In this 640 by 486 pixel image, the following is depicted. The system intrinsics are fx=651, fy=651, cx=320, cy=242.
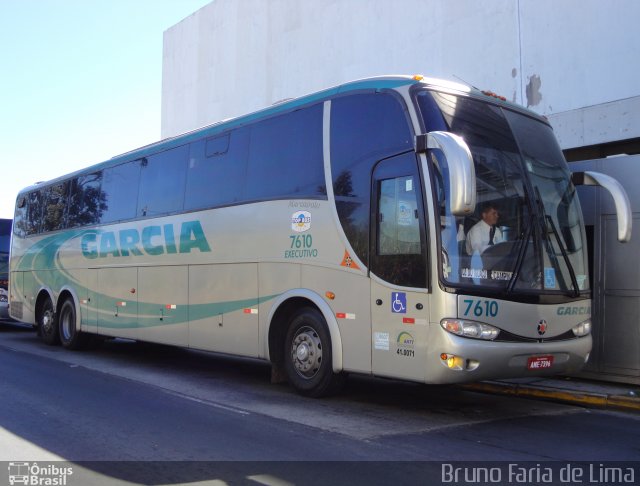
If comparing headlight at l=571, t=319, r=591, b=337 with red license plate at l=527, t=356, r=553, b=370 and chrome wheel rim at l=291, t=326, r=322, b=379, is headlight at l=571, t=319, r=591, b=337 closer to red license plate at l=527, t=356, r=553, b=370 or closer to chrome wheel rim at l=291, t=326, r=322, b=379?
red license plate at l=527, t=356, r=553, b=370

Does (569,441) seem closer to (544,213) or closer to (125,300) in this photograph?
(544,213)

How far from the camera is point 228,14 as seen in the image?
25891mm

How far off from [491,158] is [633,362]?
414 cm

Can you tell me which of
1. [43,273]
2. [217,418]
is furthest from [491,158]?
[43,273]

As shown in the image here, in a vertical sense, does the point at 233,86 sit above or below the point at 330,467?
above

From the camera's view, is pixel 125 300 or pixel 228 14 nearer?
pixel 125 300

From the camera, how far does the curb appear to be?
815 centimetres

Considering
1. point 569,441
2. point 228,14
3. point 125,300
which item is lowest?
point 569,441

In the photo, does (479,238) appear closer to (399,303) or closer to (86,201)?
(399,303)

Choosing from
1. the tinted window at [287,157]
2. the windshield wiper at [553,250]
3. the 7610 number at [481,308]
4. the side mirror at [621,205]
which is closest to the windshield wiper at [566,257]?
the windshield wiper at [553,250]

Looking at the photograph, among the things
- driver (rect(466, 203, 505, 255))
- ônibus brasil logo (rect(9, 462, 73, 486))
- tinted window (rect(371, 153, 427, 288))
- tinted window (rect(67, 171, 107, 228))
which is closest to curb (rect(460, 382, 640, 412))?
driver (rect(466, 203, 505, 255))

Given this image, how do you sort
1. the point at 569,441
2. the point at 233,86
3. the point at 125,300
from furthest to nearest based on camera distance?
the point at 233,86, the point at 125,300, the point at 569,441

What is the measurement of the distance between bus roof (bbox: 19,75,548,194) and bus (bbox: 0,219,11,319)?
7.99 m

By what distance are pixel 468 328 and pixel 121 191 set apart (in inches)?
329
